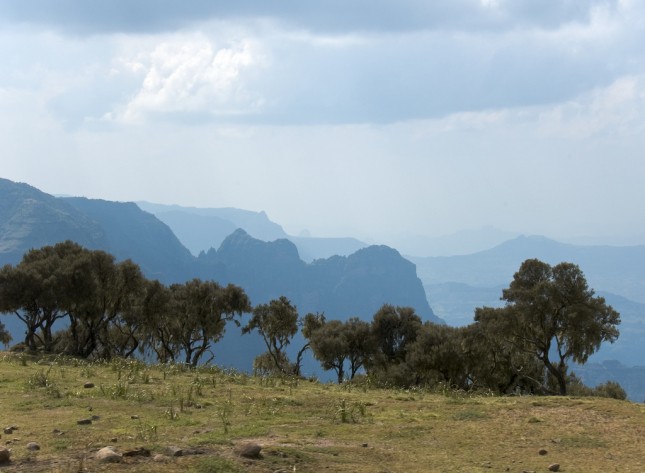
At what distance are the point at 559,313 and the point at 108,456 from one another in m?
34.8

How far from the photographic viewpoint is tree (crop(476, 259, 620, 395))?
41.7 meters

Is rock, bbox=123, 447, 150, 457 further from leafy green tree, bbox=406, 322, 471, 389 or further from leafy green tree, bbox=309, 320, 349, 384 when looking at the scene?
leafy green tree, bbox=309, 320, 349, 384

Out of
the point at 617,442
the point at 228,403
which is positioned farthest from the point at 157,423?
the point at 617,442

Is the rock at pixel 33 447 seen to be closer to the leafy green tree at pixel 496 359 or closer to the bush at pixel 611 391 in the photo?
the leafy green tree at pixel 496 359

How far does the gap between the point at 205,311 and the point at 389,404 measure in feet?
Result: 124

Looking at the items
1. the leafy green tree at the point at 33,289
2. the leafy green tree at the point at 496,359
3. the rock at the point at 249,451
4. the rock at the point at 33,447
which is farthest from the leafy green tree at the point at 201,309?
the rock at the point at 249,451

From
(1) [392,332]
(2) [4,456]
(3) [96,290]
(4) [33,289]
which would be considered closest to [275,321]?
(1) [392,332]

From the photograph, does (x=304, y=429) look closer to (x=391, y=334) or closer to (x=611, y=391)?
A: (x=391, y=334)

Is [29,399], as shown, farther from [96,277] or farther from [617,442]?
[96,277]

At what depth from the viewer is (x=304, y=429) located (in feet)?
58.6

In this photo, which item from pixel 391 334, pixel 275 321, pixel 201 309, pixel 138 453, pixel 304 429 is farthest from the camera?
pixel 275 321

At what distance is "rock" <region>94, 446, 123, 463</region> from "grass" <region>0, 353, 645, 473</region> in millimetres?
175

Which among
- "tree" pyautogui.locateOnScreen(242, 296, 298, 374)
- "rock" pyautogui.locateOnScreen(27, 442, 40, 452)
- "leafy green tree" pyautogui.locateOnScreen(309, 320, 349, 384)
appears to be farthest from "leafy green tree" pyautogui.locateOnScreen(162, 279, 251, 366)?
"rock" pyautogui.locateOnScreen(27, 442, 40, 452)

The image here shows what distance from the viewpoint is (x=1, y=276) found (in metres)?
45.5
